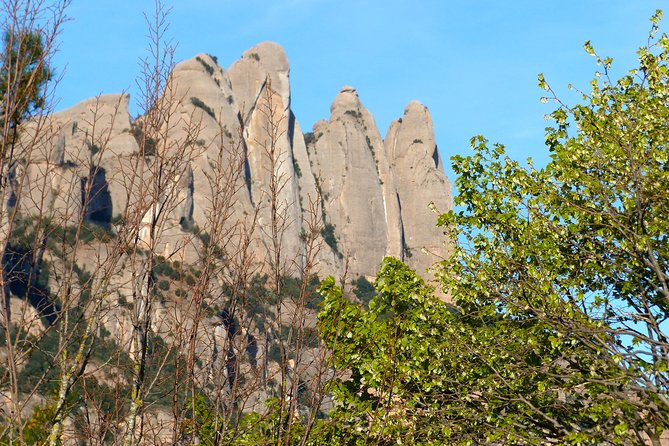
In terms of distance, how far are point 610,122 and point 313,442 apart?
27.4 ft

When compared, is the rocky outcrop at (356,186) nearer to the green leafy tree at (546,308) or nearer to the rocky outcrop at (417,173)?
the rocky outcrop at (417,173)

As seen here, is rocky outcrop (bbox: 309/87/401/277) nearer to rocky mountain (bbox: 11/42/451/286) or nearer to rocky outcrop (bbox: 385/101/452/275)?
Answer: rocky mountain (bbox: 11/42/451/286)

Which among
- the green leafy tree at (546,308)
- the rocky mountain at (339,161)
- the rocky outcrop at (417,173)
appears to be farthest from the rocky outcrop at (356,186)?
the green leafy tree at (546,308)

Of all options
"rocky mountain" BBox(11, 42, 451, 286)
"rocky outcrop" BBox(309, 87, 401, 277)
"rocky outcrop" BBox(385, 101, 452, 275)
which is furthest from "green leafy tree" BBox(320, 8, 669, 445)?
"rocky outcrop" BBox(385, 101, 452, 275)

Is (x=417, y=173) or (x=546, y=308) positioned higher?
(x=417, y=173)

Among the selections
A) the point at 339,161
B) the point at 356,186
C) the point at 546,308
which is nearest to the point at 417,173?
the point at 356,186

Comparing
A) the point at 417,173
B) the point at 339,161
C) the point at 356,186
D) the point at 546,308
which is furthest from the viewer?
the point at 417,173

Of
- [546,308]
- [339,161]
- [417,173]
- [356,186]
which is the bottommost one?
[546,308]

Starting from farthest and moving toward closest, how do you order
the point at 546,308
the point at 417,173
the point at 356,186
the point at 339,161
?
the point at 417,173
the point at 339,161
the point at 356,186
the point at 546,308

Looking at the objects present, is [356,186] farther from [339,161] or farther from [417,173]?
[417,173]

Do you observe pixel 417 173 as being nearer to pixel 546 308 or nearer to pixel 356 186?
pixel 356 186

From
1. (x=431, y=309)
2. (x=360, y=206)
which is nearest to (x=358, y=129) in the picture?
(x=360, y=206)

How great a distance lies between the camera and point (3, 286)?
680 cm

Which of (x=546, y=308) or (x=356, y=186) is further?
(x=356, y=186)
